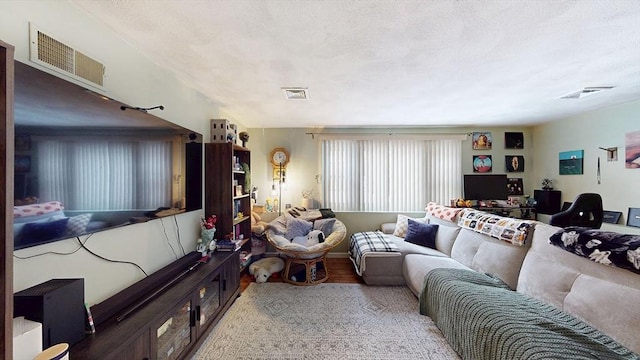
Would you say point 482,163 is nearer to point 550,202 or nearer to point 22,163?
point 550,202

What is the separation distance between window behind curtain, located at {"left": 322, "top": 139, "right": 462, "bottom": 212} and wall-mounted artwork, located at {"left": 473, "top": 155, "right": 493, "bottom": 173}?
31 cm

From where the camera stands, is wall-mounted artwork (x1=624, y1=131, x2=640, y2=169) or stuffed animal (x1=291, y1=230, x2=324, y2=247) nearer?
wall-mounted artwork (x1=624, y1=131, x2=640, y2=169)

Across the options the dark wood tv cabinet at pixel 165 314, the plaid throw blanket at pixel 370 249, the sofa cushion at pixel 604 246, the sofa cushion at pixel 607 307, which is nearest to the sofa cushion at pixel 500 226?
the sofa cushion at pixel 604 246

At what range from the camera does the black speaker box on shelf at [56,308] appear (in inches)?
38.2

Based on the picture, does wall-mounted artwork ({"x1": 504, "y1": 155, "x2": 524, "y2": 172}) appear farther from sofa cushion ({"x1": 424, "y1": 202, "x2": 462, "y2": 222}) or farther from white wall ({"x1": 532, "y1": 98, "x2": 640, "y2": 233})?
sofa cushion ({"x1": 424, "y1": 202, "x2": 462, "y2": 222})

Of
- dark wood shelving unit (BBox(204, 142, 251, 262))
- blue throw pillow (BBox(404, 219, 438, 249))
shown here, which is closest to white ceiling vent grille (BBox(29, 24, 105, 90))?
dark wood shelving unit (BBox(204, 142, 251, 262))

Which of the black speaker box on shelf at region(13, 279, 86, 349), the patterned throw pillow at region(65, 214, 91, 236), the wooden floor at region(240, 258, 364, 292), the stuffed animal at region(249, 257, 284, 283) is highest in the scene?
the patterned throw pillow at region(65, 214, 91, 236)

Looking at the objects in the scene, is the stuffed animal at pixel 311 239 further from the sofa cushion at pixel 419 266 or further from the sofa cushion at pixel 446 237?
the sofa cushion at pixel 446 237

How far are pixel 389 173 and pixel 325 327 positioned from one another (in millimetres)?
2829

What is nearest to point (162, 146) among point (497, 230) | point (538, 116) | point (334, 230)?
point (334, 230)

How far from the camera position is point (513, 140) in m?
4.18

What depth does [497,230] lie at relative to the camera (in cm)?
→ 237

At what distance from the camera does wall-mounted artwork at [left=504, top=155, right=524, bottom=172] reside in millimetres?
4188

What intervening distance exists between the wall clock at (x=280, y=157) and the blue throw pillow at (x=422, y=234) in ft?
7.76
